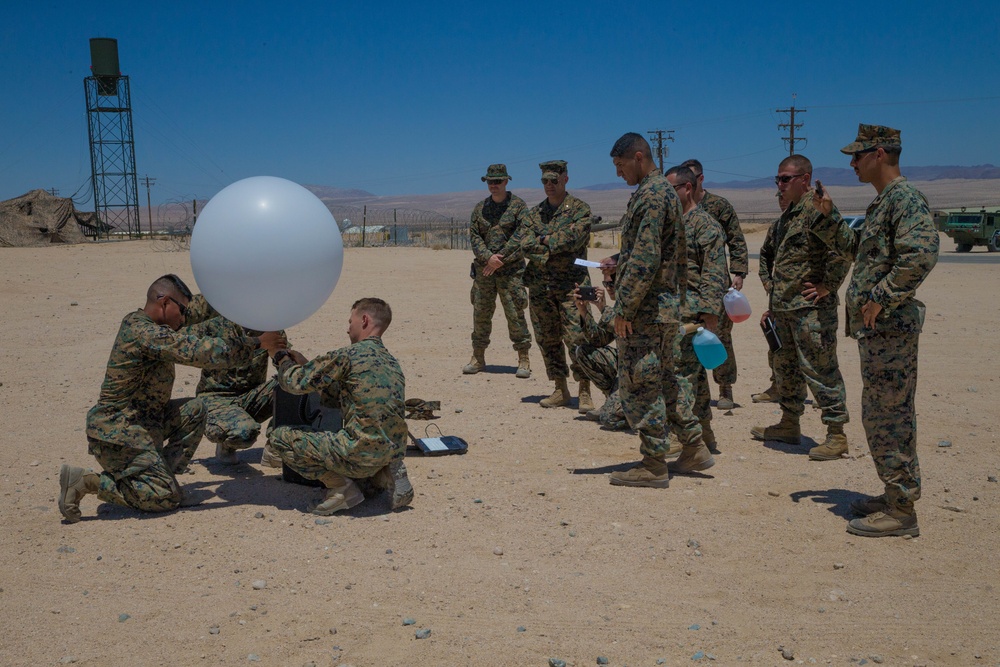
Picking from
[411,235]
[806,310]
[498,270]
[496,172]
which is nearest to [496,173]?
[496,172]

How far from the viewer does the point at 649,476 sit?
607 cm

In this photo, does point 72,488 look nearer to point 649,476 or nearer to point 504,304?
point 649,476

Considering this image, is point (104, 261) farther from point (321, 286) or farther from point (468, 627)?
point (468, 627)

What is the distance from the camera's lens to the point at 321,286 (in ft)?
17.1

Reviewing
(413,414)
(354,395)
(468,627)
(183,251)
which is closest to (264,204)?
(354,395)

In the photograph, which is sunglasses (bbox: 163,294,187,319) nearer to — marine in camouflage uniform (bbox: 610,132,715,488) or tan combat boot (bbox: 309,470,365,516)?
tan combat boot (bbox: 309,470,365,516)

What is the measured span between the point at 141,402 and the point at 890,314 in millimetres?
4774

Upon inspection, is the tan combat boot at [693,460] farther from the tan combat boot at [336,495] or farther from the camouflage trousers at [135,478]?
the camouflage trousers at [135,478]

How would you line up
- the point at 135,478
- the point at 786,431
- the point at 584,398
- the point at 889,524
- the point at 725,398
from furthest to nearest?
the point at 725,398
the point at 584,398
the point at 786,431
the point at 135,478
the point at 889,524

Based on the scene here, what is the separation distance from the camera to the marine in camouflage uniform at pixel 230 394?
6.15 metres

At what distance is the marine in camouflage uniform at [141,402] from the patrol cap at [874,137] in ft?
13.4

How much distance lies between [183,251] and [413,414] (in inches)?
961

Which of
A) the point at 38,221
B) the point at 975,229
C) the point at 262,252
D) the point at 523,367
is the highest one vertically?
the point at 38,221

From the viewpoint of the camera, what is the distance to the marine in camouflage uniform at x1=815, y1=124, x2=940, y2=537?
4.82 metres
